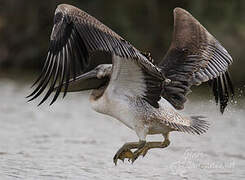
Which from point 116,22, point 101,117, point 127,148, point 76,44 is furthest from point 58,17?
point 116,22

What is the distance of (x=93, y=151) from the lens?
24.2 ft

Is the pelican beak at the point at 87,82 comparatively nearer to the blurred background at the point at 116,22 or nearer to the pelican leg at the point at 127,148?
the pelican leg at the point at 127,148

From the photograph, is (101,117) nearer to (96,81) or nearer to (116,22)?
(96,81)

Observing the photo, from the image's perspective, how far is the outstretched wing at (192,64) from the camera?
6.27 meters

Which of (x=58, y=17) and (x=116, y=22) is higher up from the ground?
(x=58, y=17)

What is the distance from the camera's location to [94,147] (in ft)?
25.1

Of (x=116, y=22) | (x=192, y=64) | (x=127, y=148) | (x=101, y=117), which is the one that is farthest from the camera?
(x=116, y=22)

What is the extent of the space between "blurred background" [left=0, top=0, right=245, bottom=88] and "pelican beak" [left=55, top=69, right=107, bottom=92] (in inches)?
351

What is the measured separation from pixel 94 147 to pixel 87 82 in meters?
1.65

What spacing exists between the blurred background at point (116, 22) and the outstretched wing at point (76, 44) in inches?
385

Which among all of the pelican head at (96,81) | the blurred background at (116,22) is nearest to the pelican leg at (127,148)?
the pelican head at (96,81)

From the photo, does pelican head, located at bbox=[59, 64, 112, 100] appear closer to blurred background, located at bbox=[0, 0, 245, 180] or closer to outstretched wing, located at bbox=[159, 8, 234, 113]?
outstretched wing, located at bbox=[159, 8, 234, 113]

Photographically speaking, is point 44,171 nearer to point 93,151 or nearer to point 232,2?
point 93,151

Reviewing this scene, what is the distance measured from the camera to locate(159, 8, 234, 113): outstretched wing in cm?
627
